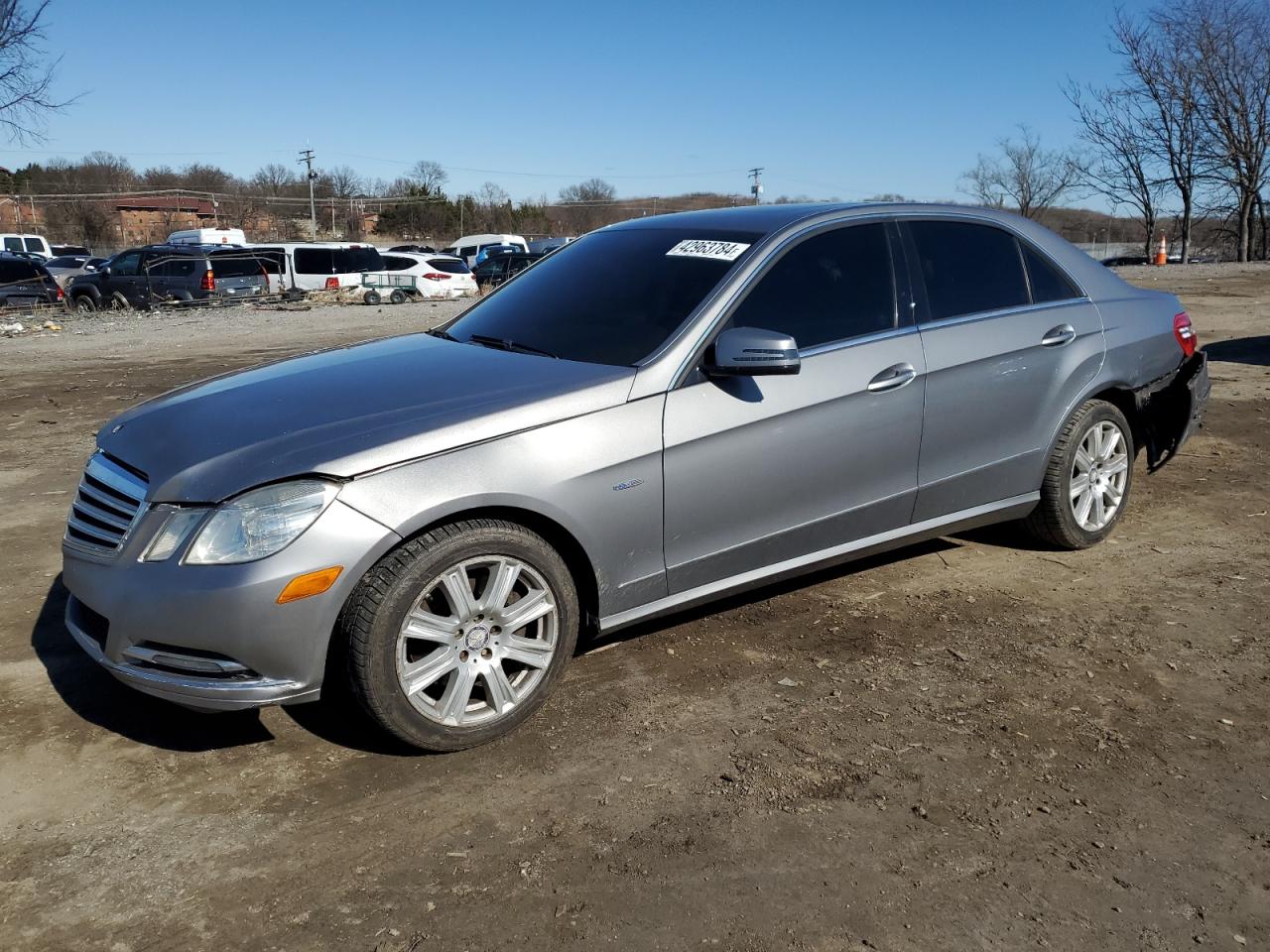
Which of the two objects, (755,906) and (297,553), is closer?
(755,906)

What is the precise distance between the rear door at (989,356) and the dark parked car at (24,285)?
22.4m

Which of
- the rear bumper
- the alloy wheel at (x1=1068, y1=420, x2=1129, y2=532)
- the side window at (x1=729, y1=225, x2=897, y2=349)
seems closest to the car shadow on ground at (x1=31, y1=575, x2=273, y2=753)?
the side window at (x1=729, y1=225, x2=897, y2=349)

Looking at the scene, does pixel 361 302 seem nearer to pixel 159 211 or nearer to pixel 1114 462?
pixel 1114 462

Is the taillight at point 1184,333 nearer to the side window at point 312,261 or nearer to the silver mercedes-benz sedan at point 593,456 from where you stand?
Answer: the silver mercedes-benz sedan at point 593,456

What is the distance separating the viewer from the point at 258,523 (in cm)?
307

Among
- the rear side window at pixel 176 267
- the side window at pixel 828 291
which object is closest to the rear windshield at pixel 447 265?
the rear side window at pixel 176 267

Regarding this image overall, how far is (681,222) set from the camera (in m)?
4.70

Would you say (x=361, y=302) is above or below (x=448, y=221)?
below

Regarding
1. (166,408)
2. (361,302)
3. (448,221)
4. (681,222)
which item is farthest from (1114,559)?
(448,221)

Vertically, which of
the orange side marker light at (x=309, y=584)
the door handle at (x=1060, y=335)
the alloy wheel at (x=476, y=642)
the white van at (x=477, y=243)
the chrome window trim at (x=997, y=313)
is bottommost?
the alloy wheel at (x=476, y=642)

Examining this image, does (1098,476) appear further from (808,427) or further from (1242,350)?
(1242,350)

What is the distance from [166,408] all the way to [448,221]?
67802mm

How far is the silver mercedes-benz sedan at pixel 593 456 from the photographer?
3113 mm

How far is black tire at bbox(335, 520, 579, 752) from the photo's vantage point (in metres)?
3.14
